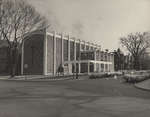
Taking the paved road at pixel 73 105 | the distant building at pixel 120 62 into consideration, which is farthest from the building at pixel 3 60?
the paved road at pixel 73 105

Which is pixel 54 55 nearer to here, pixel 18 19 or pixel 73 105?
pixel 18 19

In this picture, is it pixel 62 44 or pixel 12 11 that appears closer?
pixel 12 11

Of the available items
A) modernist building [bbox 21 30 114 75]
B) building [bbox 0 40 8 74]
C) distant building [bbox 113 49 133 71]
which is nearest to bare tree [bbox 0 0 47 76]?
modernist building [bbox 21 30 114 75]

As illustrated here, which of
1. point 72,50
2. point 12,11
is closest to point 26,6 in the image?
point 12,11

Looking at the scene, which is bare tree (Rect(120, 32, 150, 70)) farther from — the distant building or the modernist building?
the distant building

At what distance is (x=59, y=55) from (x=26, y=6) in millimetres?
34300

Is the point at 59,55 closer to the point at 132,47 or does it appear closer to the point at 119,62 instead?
the point at 132,47

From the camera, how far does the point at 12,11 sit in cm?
3900

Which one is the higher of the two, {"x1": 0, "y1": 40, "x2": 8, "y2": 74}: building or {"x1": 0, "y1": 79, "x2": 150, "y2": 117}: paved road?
{"x1": 0, "y1": 40, "x2": 8, "y2": 74}: building

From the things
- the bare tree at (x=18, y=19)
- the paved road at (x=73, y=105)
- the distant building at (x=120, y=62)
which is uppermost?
the bare tree at (x=18, y=19)

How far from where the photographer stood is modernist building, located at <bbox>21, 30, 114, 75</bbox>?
67375mm

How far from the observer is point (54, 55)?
7012 centimetres

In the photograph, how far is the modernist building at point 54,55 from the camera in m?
67.4

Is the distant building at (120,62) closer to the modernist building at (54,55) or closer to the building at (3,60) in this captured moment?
the modernist building at (54,55)
